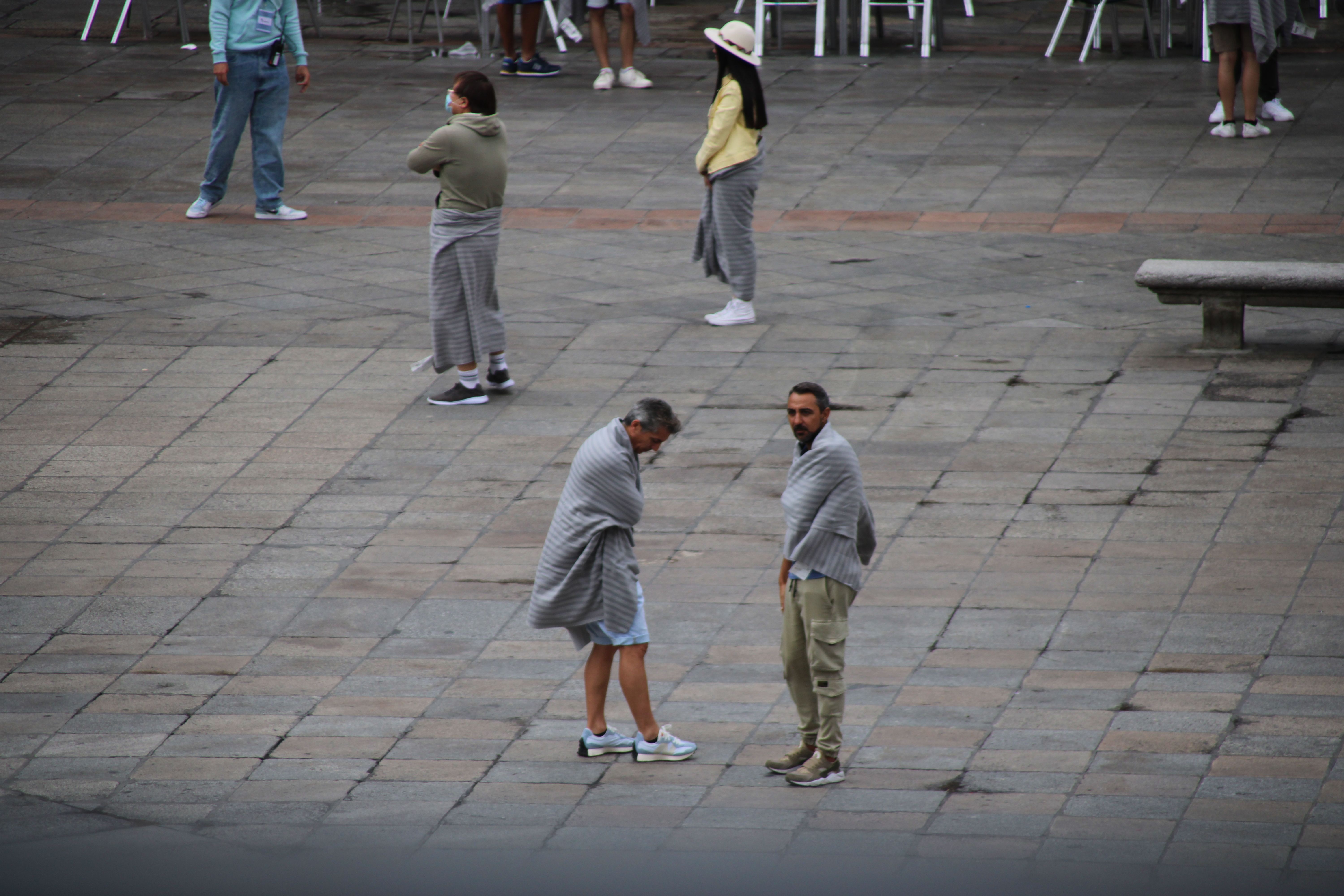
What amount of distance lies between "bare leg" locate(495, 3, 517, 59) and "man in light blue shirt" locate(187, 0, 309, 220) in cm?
365

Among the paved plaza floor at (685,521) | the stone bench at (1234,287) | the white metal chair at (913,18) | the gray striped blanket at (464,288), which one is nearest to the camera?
the paved plaza floor at (685,521)

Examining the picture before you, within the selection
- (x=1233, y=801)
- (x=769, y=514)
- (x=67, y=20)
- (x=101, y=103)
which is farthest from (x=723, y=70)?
(x=67, y=20)

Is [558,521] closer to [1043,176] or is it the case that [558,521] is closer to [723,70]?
[723,70]

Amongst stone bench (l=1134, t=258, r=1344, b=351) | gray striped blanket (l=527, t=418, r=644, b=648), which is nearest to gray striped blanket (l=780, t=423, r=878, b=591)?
gray striped blanket (l=527, t=418, r=644, b=648)

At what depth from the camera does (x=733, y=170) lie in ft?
34.1

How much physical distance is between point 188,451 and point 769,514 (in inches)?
120

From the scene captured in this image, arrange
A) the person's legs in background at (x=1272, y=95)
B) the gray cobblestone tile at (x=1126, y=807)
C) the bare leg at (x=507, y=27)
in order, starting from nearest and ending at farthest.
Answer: the gray cobblestone tile at (x=1126, y=807) → the person's legs in background at (x=1272, y=95) → the bare leg at (x=507, y=27)

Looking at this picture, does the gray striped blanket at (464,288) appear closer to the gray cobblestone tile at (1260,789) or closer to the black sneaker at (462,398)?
the black sneaker at (462,398)

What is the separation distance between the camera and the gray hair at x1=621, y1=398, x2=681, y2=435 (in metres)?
5.78

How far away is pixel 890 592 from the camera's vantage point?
23.9ft

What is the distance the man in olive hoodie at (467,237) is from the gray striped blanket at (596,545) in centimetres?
368

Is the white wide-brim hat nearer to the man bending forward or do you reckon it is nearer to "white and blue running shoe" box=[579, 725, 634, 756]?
the man bending forward

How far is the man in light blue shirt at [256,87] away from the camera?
494 inches

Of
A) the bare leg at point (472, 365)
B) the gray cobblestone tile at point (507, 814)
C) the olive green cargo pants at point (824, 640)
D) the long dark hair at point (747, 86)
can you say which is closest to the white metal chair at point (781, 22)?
the long dark hair at point (747, 86)
